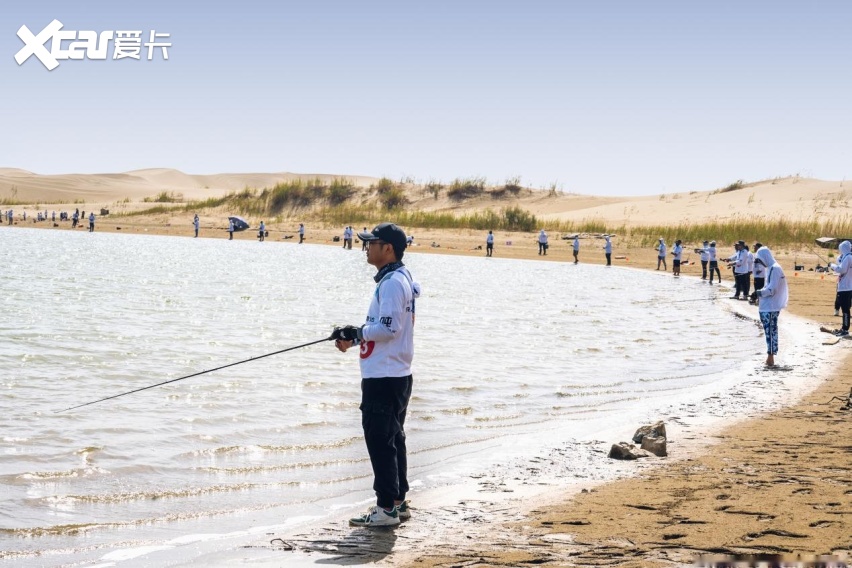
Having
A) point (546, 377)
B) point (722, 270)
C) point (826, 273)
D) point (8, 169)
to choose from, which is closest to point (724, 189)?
point (722, 270)

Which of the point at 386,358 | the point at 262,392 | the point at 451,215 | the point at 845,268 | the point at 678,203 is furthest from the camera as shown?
→ the point at 678,203

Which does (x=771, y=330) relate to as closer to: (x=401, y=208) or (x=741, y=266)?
(x=741, y=266)

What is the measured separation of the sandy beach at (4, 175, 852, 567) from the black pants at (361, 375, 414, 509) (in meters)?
0.29

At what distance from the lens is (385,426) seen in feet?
19.2

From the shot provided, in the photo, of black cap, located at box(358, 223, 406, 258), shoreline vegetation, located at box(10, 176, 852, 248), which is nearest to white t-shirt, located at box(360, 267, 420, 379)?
black cap, located at box(358, 223, 406, 258)

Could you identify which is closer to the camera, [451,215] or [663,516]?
[663,516]

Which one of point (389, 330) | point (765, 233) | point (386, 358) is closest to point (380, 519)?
point (386, 358)

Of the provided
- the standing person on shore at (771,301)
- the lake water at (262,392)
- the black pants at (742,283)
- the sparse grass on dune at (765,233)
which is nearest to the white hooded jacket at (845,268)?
the lake water at (262,392)

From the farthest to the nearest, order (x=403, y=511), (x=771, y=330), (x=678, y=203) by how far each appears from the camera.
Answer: (x=678, y=203) → (x=771, y=330) → (x=403, y=511)

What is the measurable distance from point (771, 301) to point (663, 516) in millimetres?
8343

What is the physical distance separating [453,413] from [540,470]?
8.94ft

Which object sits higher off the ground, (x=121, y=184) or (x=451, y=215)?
(x=121, y=184)

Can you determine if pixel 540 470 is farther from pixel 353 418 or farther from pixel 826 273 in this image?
pixel 826 273

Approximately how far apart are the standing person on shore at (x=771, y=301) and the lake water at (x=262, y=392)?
1.81 ft
